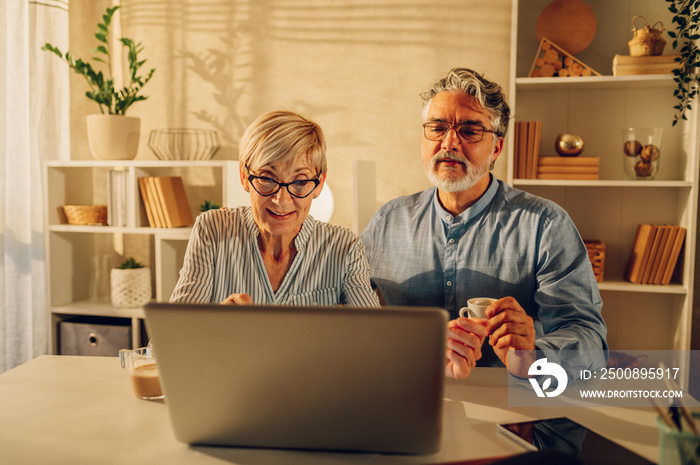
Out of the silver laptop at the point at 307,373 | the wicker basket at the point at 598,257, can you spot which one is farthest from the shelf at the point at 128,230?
the silver laptop at the point at 307,373

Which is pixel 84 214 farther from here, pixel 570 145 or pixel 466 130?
pixel 570 145

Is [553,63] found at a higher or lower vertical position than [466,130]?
higher

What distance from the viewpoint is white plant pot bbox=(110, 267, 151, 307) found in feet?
9.45

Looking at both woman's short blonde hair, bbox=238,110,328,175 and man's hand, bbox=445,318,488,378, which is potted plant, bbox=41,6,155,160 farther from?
man's hand, bbox=445,318,488,378

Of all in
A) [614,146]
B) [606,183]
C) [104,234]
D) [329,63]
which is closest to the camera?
[606,183]

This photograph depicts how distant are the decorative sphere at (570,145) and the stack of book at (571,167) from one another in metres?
0.05

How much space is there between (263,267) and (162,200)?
1378 millimetres

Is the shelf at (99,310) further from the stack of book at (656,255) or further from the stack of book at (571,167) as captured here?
the stack of book at (656,255)

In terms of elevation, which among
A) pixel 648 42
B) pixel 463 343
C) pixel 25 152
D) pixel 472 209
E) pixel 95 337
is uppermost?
pixel 648 42

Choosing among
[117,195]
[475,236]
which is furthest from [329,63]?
[475,236]

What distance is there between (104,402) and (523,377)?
33.4 inches

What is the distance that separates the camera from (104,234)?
10.9 ft

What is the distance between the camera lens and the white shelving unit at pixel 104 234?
9.18 ft

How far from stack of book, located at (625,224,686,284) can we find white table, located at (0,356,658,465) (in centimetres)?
152
